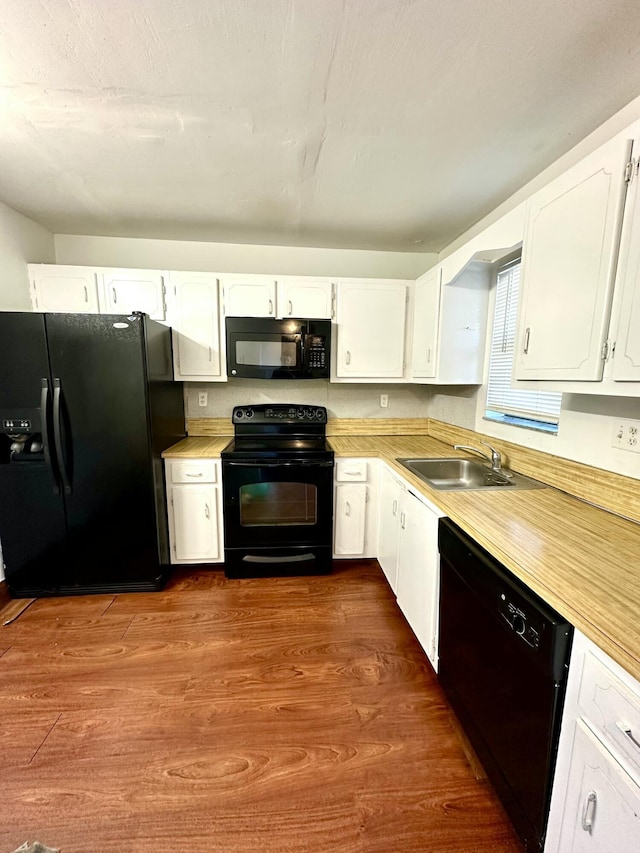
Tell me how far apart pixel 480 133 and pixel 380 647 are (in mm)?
2531

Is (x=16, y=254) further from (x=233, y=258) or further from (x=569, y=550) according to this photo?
(x=569, y=550)

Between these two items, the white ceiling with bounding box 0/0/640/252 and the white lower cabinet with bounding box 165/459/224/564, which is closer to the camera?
the white ceiling with bounding box 0/0/640/252

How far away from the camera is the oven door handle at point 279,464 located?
7.41 feet

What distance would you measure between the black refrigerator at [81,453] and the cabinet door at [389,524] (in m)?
1.51

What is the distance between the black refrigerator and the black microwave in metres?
0.51

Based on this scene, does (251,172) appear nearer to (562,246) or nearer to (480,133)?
(480,133)

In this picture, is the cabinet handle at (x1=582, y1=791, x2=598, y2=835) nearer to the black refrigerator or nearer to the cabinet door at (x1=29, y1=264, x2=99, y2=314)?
the black refrigerator

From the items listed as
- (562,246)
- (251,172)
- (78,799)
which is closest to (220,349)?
(251,172)

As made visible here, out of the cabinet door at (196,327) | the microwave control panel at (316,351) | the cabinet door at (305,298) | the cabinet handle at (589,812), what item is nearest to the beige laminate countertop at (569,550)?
the cabinet handle at (589,812)

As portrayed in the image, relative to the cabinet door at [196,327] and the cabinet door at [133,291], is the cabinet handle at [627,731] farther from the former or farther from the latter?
the cabinet door at [133,291]

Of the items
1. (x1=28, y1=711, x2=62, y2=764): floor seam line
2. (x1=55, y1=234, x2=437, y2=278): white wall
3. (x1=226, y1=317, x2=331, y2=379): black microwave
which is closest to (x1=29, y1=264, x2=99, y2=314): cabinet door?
(x1=55, y1=234, x2=437, y2=278): white wall

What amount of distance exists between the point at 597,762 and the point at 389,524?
146 cm

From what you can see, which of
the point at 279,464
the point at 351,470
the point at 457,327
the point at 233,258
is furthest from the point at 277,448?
the point at 233,258

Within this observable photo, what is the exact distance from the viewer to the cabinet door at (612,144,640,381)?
958 millimetres
